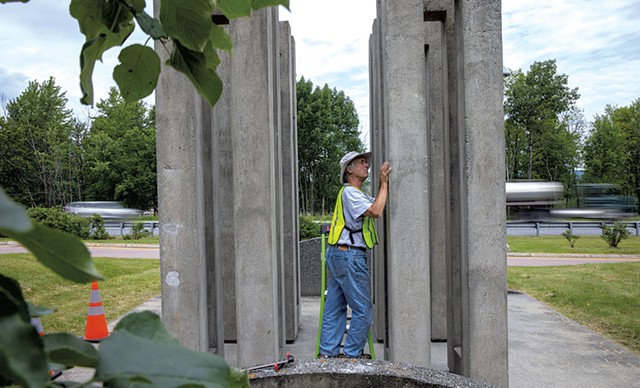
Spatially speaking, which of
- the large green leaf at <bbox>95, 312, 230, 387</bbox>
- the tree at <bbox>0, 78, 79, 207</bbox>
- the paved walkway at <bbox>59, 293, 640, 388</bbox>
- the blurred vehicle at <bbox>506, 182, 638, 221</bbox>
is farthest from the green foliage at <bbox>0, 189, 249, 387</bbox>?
the tree at <bbox>0, 78, 79, 207</bbox>

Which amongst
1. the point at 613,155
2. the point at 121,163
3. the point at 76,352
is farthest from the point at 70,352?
the point at 121,163

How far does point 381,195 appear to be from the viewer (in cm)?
464

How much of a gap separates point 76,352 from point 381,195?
4.29 meters

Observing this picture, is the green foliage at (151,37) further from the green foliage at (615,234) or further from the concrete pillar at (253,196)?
the green foliage at (615,234)

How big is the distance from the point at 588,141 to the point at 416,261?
146ft

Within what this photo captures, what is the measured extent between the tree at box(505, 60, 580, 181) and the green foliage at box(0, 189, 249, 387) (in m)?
42.8

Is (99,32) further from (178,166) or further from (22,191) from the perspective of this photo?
(22,191)

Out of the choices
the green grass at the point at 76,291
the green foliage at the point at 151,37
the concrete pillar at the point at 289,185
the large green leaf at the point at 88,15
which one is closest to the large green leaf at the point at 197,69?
the green foliage at the point at 151,37

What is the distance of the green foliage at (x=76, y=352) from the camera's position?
34 centimetres

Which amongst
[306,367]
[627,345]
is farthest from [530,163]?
[306,367]

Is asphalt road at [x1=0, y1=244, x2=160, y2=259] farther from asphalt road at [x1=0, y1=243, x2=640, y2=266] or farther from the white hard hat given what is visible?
the white hard hat

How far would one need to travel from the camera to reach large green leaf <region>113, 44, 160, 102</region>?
80cm

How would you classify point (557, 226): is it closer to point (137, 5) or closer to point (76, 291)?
point (76, 291)

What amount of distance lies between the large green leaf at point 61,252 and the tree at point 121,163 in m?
51.9
